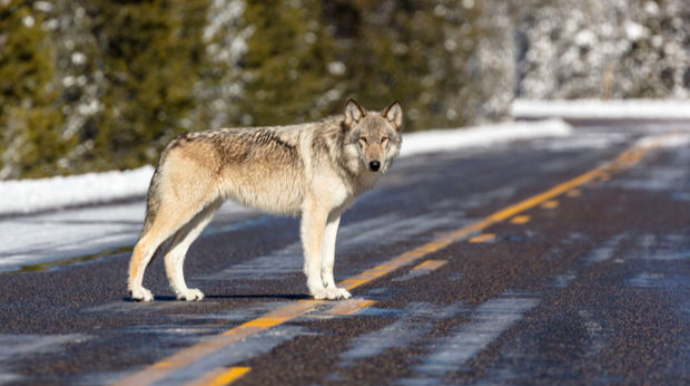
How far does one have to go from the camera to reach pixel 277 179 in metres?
10.3

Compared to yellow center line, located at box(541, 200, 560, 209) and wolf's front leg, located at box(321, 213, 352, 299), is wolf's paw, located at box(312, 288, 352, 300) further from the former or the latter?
yellow center line, located at box(541, 200, 560, 209)

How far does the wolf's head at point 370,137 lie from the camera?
9.95 metres

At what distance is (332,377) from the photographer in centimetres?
700

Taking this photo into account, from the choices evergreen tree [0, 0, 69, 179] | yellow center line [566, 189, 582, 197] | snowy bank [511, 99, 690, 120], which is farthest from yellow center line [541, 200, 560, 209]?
snowy bank [511, 99, 690, 120]

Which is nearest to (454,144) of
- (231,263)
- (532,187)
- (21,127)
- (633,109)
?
(532,187)

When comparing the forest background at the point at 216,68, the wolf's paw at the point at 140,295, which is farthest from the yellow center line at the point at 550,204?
the wolf's paw at the point at 140,295

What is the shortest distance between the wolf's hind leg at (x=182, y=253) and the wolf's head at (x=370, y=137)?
119cm

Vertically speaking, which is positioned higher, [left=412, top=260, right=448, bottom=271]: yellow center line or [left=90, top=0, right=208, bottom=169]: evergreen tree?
[left=90, top=0, right=208, bottom=169]: evergreen tree

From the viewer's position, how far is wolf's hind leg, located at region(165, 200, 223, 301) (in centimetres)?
1008

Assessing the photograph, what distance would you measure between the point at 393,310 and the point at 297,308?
682mm

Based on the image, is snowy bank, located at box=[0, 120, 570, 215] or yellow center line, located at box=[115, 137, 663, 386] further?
snowy bank, located at box=[0, 120, 570, 215]

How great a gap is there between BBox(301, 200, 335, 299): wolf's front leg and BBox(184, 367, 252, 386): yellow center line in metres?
2.81

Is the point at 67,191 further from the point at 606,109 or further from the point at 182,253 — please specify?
the point at 606,109

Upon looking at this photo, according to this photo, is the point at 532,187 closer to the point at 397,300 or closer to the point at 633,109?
the point at 397,300
